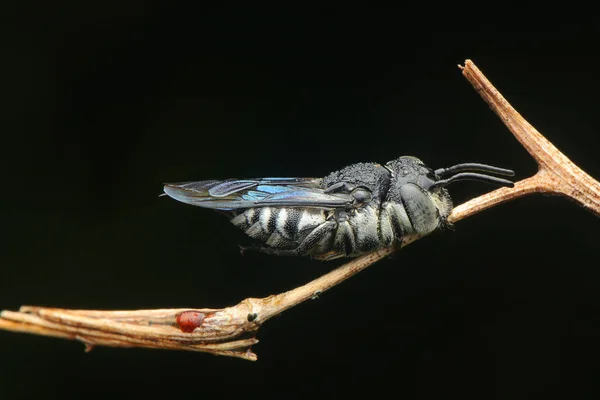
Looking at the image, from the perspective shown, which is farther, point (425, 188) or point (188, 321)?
point (425, 188)

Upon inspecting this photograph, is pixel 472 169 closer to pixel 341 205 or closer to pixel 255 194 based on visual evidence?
pixel 341 205

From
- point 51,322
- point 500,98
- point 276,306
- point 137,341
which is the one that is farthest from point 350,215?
point 51,322

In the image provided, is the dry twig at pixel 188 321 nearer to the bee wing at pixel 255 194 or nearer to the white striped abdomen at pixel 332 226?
the white striped abdomen at pixel 332 226

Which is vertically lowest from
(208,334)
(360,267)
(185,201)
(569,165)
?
(208,334)

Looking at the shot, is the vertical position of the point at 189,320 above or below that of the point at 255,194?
below

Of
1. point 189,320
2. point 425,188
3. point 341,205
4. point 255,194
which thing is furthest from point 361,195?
point 189,320

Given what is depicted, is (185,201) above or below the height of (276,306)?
above

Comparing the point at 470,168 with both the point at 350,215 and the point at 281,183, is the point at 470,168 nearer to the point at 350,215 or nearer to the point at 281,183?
the point at 350,215

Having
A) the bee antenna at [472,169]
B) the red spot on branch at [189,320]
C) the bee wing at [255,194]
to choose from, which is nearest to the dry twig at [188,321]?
the red spot on branch at [189,320]
